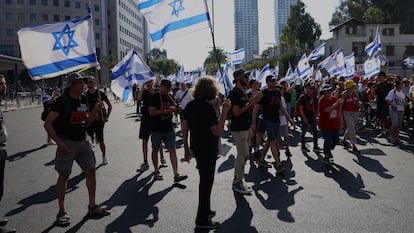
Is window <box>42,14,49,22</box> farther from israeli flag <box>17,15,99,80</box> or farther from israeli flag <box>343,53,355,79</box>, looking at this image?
israeli flag <box>17,15,99,80</box>

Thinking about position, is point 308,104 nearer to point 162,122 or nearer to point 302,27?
point 162,122

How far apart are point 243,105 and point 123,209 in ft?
7.50

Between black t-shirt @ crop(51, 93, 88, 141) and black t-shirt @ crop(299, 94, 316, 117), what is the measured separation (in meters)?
5.90

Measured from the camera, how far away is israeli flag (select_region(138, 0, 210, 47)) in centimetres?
648

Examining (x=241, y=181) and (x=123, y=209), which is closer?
(x=123, y=209)

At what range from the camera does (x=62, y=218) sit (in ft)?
15.9

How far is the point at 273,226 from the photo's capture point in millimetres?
4641

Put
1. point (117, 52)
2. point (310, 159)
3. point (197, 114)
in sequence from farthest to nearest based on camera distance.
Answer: point (117, 52), point (310, 159), point (197, 114)

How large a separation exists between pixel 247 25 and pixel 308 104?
181761 mm

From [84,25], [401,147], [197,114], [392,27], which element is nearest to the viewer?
[197,114]

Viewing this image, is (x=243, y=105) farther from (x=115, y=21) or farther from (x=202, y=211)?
(x=115, y=21)

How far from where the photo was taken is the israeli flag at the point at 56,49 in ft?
19.7

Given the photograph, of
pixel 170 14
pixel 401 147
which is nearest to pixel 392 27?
pixel 401 147

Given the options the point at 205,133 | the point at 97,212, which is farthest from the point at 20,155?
the point at 205,133
